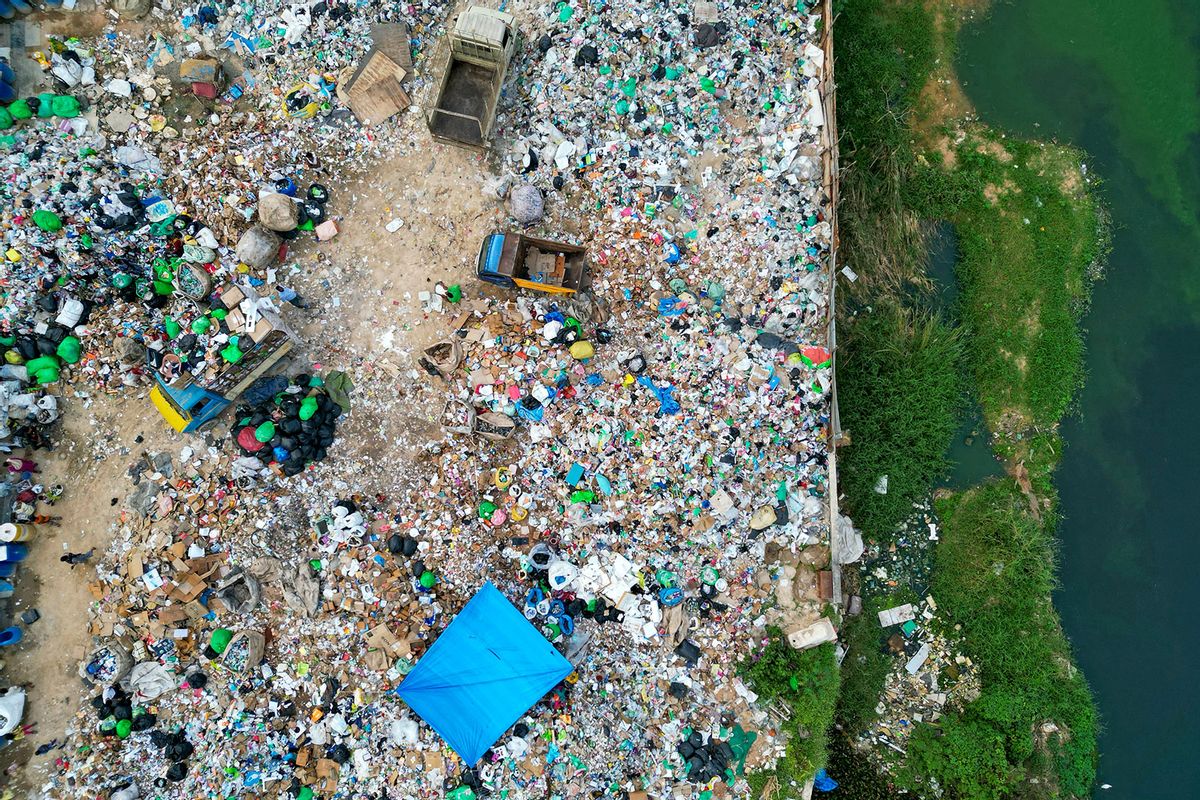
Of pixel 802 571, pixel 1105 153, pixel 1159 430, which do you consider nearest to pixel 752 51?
pixel 1105 153

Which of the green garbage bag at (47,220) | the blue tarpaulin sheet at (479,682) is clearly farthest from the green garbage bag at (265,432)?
the green garbage bag at (47,220)

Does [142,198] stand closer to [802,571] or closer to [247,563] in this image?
[247,563]

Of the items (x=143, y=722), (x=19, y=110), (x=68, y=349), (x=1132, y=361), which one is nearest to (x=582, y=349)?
(x=68, y=349)

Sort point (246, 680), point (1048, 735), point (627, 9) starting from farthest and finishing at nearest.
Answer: point (1048, 735), point (627, 9), point (246, 680)

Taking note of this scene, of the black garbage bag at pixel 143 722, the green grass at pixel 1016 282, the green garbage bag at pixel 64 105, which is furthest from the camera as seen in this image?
the green grass at pixel 1016 282

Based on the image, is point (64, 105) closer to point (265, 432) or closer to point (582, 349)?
point (265, 432)

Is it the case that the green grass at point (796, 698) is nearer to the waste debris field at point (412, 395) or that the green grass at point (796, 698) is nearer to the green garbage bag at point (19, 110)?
the waste debris field at point (412, 395)

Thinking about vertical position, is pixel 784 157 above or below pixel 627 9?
below
